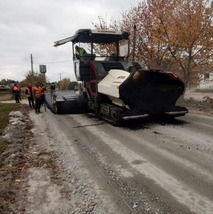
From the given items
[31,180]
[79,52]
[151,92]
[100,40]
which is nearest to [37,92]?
[79,52]

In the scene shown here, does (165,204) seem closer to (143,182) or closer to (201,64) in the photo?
(143,182)

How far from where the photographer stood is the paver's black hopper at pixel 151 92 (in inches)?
316

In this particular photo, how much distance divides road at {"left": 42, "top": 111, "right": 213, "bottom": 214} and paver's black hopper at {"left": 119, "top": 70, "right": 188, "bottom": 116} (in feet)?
1.64

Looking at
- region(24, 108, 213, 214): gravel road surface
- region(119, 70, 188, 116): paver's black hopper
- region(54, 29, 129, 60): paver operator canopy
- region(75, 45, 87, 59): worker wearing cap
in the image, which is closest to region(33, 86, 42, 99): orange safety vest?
region(54, 29, 129, 60): paver operator canopy

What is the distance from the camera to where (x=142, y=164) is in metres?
4.94

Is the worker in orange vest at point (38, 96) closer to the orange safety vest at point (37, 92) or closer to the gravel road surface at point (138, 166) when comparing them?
the orange safety vest at point (37, 92)

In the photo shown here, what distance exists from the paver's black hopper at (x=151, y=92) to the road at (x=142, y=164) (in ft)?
1.64

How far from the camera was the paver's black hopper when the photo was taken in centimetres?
802

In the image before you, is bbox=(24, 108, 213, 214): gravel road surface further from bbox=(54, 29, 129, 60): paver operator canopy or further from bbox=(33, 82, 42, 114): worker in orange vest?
bbox=(33, 82, 42, 114): worker in orange vest

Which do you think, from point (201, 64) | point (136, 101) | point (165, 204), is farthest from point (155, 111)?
point (201, 64)

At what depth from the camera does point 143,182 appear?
4152 millimetres

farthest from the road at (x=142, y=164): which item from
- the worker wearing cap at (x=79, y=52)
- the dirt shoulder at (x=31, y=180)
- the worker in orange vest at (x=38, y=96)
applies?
the worker in orange vest at (x=38, y=96)

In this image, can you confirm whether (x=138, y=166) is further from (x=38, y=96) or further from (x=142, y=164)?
(x=38, y=96)

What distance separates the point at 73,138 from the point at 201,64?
11.4 m
